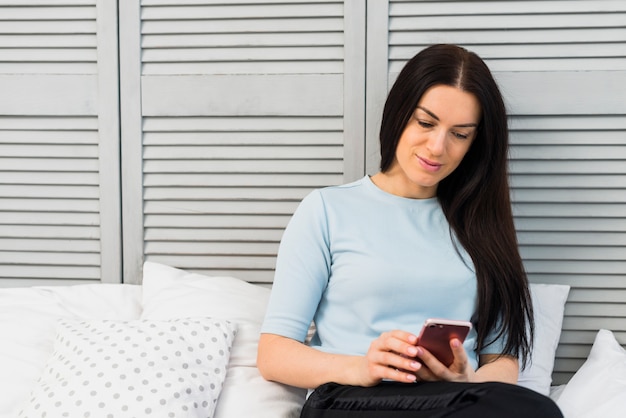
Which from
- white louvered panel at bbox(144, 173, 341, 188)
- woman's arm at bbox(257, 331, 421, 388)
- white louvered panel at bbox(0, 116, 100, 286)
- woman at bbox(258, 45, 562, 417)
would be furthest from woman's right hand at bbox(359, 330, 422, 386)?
white louvered panel at bbox(0, 116, 100, 286)

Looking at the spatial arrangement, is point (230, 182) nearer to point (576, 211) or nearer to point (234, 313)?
point (234, 313)

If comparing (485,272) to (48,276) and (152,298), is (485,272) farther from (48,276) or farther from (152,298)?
(48,276)

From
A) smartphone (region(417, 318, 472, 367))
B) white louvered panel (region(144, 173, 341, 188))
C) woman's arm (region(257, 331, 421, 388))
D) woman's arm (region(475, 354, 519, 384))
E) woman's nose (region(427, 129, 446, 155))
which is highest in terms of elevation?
woman's nose (region(427, 129, 446, 155))

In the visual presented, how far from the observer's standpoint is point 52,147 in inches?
65.1

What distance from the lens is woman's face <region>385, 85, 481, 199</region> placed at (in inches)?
51.3

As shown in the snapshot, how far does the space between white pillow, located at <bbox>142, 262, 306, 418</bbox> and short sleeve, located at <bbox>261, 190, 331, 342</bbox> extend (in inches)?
3.9

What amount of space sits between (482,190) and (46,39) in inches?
40.8

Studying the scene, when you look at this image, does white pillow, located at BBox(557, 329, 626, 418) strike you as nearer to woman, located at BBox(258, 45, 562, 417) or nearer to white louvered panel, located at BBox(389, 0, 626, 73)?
woman, located at BBox(258, 45, 562, 417)

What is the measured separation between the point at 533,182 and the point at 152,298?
34.2 inches

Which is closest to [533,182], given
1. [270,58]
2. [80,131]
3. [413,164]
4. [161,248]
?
[413,164]

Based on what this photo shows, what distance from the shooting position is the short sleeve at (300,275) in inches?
50.9

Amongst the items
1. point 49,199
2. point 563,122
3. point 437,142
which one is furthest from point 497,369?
point 49,199

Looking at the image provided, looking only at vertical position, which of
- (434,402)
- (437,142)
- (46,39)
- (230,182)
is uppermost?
(46,39)

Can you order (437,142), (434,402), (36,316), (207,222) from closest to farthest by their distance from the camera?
1. (434,402)
2. (437,142)
3. (36,316)
4. (207,222)
